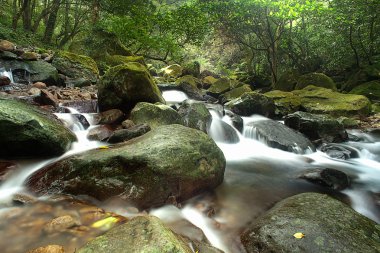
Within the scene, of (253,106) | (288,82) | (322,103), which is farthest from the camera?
(288,82)

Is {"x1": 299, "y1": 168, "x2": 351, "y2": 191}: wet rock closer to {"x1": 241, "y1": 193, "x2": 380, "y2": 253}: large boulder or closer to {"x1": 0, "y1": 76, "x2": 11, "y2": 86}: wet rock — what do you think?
{"x1": 241, "y1": 193, "x2": 380, "y2": 253}: large boulder

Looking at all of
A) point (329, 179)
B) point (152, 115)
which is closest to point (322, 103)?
point (329, 179)

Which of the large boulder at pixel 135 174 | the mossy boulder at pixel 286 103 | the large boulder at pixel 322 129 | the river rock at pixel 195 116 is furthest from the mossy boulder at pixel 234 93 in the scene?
the large boulder at pixel 135 174

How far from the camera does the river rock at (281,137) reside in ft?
23.1

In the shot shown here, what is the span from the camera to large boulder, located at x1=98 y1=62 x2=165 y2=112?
6.46 metres

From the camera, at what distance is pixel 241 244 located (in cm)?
284

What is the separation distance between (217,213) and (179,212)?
0.56 meters

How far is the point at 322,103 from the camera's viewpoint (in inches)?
436

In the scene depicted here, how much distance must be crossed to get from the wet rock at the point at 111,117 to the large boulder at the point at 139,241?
167 inches

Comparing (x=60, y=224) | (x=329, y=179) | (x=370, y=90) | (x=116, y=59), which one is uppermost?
(x=116, y=59)

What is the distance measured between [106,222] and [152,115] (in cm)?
352

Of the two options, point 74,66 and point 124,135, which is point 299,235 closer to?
point 124,135

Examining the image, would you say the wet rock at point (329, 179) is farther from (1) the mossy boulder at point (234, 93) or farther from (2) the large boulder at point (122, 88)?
(1) the mossy boulder at point (234, 93)

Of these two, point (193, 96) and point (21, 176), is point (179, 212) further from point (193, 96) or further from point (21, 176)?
point (193, 96)
